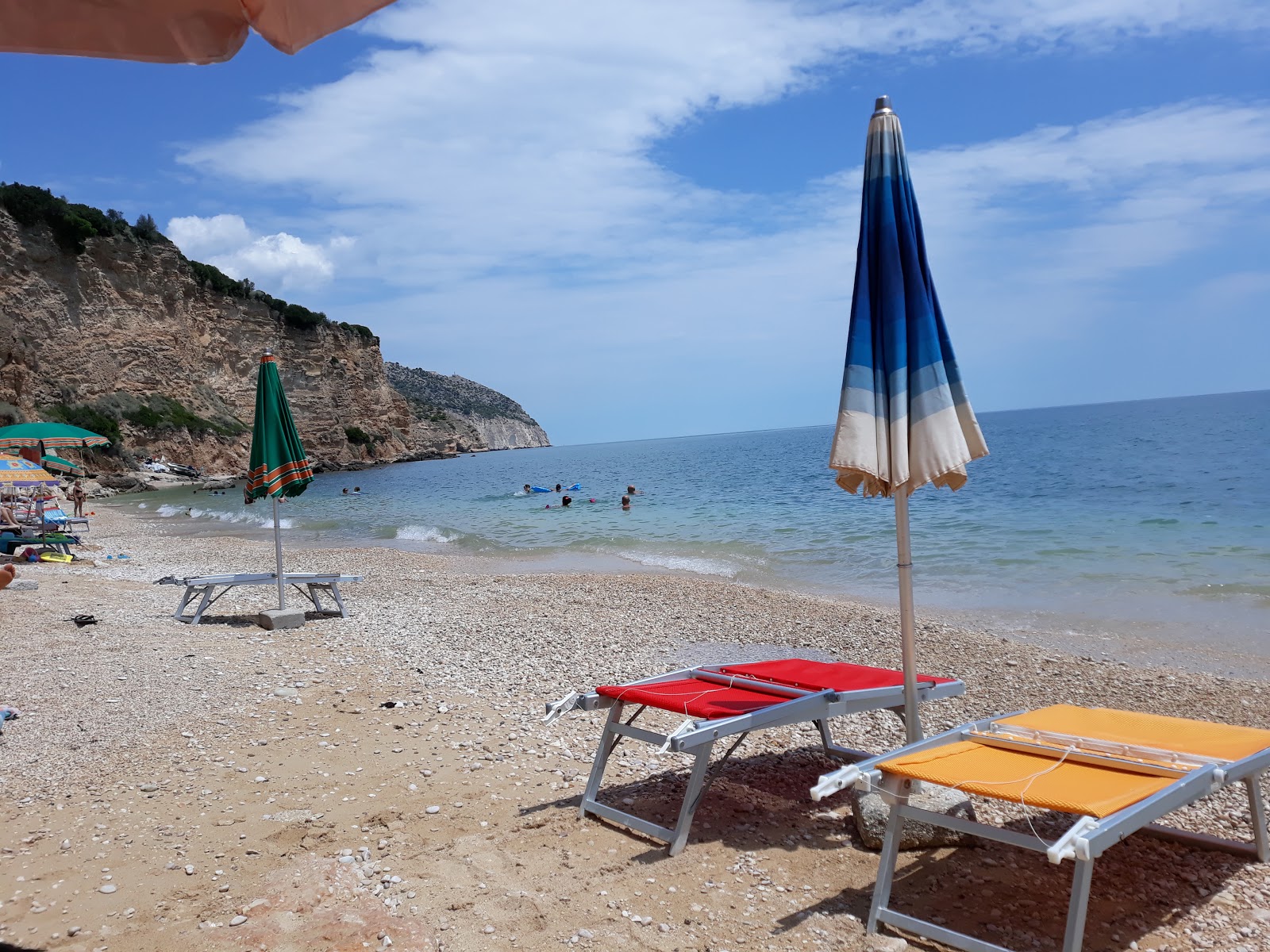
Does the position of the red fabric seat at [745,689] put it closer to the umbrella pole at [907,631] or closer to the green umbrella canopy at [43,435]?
the umbrella pole at [907,631]

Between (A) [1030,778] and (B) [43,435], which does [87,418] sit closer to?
(B) [43,435]

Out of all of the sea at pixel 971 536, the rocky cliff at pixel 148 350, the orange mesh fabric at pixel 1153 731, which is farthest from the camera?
the rocky cliff at pixel 148 350

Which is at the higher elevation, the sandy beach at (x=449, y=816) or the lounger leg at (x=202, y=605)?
the lounger leg at (x=202, y=605)

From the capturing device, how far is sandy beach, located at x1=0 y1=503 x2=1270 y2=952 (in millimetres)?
3498

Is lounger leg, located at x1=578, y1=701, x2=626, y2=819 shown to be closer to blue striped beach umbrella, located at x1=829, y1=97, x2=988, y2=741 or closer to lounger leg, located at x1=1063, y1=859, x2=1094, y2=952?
blue striped beach umbrella, located at x1=829, y1=97, x2=988, y2=741

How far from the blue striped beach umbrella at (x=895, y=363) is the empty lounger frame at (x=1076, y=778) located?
1065mm

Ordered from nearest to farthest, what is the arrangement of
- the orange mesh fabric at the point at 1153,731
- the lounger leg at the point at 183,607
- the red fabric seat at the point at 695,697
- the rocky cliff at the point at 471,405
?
1. the orange mesh fabric at the point at 1153,731
2. the red fabric seat at the point at 695,697
3. the lounger leg at the point at 183,607
4. the rocky cliff at the point at 471,405

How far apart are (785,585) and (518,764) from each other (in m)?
9.67

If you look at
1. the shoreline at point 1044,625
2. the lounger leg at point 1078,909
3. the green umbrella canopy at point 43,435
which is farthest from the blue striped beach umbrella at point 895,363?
the green umbrella canopy at point 43,435

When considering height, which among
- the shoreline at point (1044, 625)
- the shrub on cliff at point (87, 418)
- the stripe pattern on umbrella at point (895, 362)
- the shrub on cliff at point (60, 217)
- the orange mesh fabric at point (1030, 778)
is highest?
the shrub on cliff at point (60, 217)

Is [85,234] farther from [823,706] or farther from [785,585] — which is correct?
[823,706]

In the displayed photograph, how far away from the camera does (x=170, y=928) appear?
11.3 feet

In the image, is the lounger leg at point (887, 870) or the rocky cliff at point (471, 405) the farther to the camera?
the rocky cliff at point (471, 405)

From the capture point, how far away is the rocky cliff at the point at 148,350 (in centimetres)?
4491
